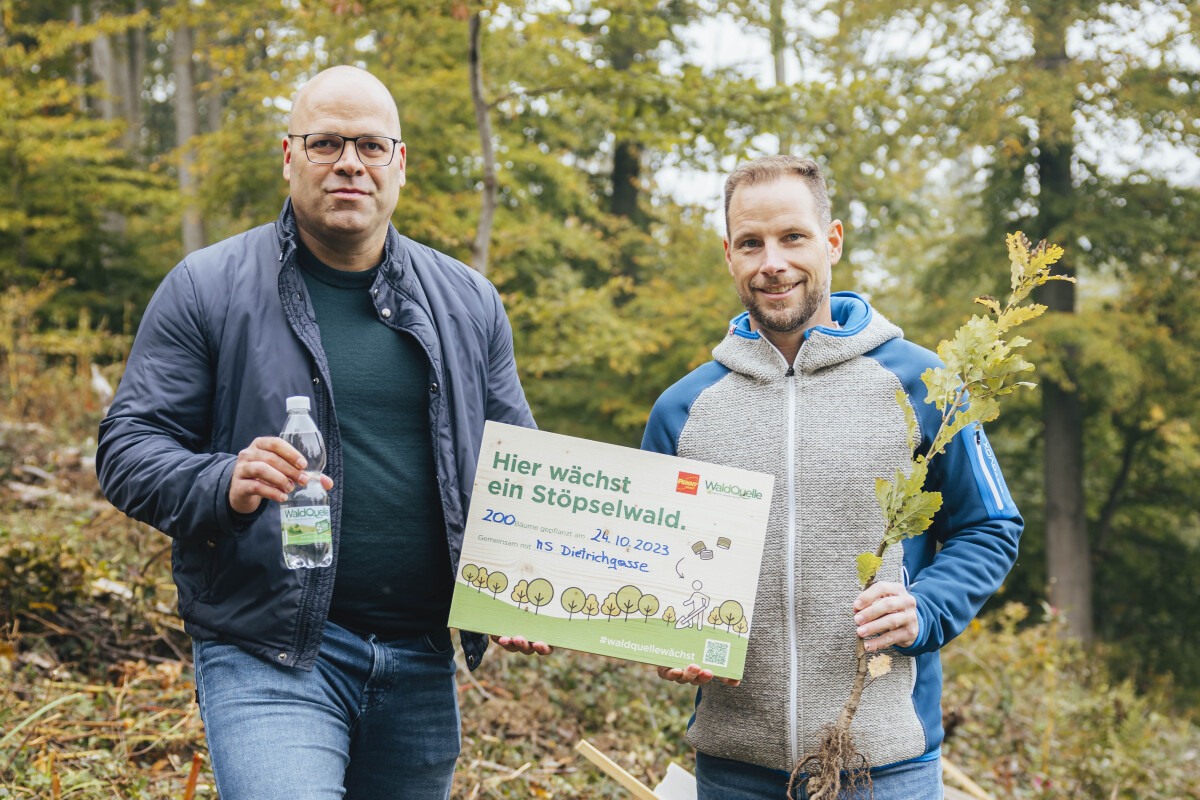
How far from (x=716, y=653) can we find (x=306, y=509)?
108 cm

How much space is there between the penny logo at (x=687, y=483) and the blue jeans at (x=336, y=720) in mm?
797

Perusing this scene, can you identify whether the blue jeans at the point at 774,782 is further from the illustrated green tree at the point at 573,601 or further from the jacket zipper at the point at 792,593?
the illustrated green tree at the point at 573,601

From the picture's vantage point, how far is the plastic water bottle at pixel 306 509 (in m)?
2.35

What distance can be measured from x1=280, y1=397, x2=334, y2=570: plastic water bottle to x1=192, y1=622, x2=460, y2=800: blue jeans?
226 millimetres

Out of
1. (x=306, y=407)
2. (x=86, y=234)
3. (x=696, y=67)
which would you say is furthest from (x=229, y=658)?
(x=86, y=234)

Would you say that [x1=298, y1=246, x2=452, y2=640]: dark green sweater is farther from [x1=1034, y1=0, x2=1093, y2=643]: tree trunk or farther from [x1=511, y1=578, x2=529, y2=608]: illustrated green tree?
[x1=1034, y1=0, x2=1093, y2=643]: tree trunk

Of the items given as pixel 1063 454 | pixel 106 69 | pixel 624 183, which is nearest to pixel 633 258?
pixel 624 183

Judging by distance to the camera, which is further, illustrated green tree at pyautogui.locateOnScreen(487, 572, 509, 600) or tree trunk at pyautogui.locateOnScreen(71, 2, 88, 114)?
tree trunk at pyautogui.locateOnScreen(71, 2, 88, 114)

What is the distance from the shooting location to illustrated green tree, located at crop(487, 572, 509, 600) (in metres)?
2.57

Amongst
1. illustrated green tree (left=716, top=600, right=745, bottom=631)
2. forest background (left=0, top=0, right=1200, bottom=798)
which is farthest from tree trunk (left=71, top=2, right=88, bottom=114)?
illustrated green tree (left=716, top=600, right=745, bottom=631)

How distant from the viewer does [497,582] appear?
2.58 metres

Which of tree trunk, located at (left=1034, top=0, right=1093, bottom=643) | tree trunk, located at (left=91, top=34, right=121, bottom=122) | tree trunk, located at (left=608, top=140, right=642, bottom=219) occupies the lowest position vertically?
tree trunk, located at (left=1034, top=0, right=1093, bottom=643)

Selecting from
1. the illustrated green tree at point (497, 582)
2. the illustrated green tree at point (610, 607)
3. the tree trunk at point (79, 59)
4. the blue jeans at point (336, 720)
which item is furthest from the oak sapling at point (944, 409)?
the tree trunk at point (79, 59)

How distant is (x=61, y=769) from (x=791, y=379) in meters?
3.45
